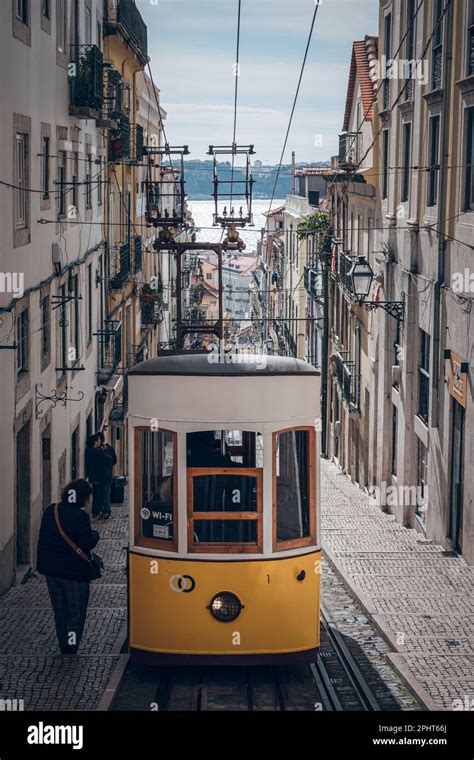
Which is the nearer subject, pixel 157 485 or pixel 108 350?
pixel 157 485

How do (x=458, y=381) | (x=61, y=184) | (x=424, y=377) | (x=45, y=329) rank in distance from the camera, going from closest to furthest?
1. (x=458, y=381)
2. (x=45, y=329)
3. (x=61, y=184)
4. (x=424, y=377)

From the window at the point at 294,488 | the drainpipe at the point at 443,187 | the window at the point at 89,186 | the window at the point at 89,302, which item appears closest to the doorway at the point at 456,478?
the drainpipe at the point at 443,187

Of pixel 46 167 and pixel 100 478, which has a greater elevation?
pixel 46 167

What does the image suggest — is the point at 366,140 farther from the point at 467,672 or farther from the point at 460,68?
the point at 467,672

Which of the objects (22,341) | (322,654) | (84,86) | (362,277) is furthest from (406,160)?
(322,654)

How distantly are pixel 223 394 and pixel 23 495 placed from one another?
267 inches

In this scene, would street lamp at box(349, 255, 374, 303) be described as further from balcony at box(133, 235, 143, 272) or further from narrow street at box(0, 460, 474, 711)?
balcony at box(133, 235, 143, 272)

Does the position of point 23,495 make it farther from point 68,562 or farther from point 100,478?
point 68,562

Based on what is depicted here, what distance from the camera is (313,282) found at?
41.7m

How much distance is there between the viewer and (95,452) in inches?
745

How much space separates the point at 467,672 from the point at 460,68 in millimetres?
9052

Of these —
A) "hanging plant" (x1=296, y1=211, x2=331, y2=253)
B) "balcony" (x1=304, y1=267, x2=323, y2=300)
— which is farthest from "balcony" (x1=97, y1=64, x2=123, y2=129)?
"balcony" (x1=304, y1=267, x2=323, y2=300)

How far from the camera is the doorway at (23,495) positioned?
15.6 meters
